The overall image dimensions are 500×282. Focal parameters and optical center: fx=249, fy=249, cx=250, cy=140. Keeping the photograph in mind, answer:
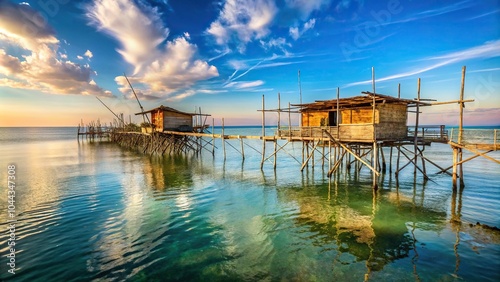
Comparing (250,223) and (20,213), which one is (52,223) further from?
(250,223)

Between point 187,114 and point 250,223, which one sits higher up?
point 187,114

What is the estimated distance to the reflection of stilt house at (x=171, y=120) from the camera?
1389 inches

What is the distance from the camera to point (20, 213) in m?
11.6

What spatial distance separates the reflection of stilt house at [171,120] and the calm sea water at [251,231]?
18274 mm

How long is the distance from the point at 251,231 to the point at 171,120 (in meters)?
29.3

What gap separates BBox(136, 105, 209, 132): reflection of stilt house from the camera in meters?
35.3

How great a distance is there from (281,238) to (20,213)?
39.7 ft

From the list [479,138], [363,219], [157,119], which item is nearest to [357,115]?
[363,219]

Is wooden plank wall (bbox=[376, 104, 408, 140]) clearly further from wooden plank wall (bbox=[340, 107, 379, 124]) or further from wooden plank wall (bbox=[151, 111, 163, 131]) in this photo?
wooden plank wall (bbox=[151, 111, 163, 131])

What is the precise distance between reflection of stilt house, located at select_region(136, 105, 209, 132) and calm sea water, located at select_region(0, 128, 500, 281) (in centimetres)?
1827

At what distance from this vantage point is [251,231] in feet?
32.6

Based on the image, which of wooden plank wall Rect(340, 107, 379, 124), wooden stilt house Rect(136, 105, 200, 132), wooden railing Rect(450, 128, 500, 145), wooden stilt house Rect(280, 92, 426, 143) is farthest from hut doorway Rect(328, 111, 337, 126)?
wooden stilt house Rect(136, 105, 200, 132)

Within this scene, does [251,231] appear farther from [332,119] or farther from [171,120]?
[171,120]

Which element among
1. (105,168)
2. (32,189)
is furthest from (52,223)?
(105,168)
